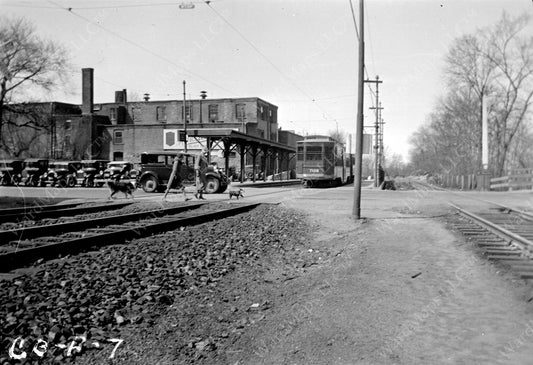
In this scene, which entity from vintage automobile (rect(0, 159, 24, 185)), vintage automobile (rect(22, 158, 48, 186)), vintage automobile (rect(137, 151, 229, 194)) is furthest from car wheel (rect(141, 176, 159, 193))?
vintage automobile (rect(0, 159, 24, 185))

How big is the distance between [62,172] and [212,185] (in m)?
15.9

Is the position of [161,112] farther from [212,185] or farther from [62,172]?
[212,185]

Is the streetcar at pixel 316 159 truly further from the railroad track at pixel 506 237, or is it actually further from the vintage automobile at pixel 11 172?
the vintage automobile at pixel 11 172

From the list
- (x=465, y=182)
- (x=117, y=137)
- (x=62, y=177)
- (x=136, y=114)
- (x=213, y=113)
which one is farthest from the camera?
(x=136, y=114)

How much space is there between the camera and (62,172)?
33469 millimetres

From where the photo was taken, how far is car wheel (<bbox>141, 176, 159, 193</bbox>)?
79.0 ft

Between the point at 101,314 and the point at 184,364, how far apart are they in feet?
4.03

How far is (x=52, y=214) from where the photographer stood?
510 inches

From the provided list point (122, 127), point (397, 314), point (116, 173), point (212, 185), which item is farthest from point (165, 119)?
point (397, 314)

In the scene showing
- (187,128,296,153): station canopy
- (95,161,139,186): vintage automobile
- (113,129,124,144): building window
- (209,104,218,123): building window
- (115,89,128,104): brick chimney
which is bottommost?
(95,161,139,186): vintage automobile

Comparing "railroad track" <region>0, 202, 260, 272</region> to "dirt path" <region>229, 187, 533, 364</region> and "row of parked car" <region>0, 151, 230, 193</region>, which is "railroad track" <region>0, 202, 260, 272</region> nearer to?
"dirt path" <region>229, 187, 533, 364</region>

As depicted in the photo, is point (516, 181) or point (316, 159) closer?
point (516, 181)

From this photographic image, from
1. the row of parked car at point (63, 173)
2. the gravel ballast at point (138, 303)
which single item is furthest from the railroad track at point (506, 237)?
the row of parked car at point (63, 173)

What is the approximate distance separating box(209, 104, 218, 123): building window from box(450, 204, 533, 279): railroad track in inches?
1980
